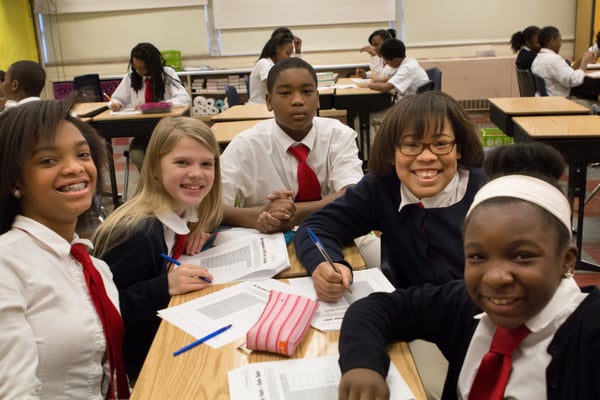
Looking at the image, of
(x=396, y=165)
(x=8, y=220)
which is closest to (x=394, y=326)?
(x=396, y=165)

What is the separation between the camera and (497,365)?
0.99 metres

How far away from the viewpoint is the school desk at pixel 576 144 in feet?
9.71

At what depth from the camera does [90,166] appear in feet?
4.39

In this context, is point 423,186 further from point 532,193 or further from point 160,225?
point 160,225

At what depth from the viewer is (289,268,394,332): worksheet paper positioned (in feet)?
4.15

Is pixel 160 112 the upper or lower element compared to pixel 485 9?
lower

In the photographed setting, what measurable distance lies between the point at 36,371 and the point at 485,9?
28.6 feet

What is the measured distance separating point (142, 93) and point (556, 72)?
13.3 ft

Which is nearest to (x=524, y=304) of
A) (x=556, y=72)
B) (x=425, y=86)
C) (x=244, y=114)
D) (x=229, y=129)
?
(x=229, y=129)

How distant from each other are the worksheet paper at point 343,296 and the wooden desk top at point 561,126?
6.24 feet

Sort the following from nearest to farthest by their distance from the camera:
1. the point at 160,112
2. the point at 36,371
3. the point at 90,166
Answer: the point at 36,371 → the point at 90,166 → the point at 160,112

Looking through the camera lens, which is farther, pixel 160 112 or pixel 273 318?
pixel 160 112

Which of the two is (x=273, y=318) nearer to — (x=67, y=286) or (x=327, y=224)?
(x=67, y=286)

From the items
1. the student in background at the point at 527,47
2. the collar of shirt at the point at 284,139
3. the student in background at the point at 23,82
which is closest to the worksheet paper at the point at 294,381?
the collar of shirt at the point at 284,139
